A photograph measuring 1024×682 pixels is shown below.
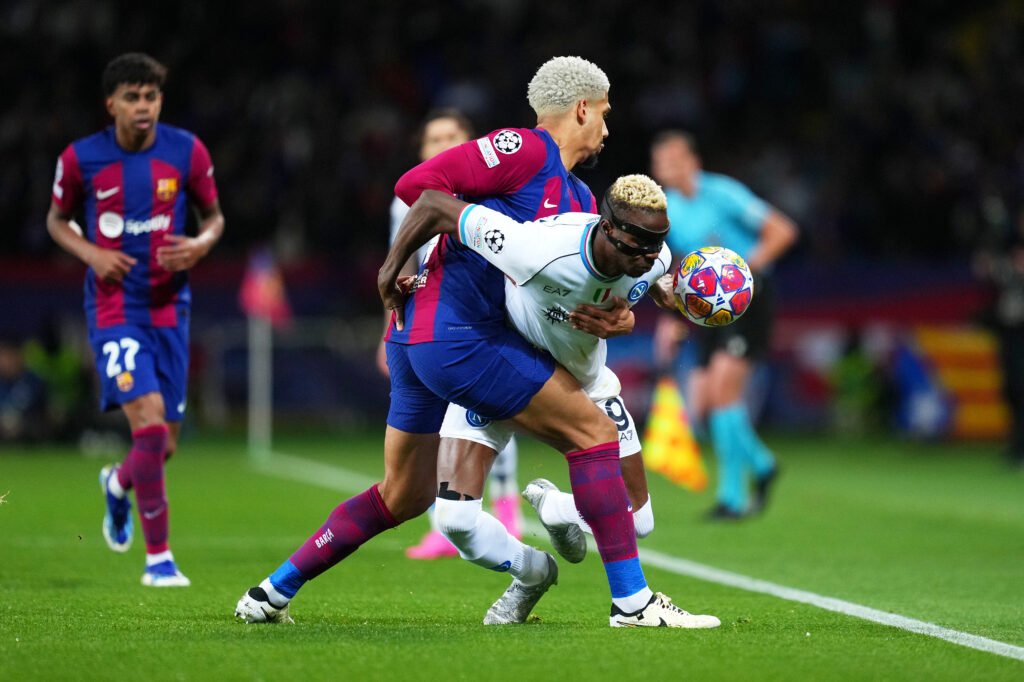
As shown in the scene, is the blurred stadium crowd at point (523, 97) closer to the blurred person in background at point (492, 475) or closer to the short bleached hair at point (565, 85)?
the blurred person in background at point (492, 475)

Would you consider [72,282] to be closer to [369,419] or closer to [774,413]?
[369,419]

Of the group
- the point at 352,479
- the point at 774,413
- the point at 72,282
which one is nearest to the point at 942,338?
the point at 774,413

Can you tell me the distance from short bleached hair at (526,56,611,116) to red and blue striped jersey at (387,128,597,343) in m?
0.11

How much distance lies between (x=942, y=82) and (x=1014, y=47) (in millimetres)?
1283

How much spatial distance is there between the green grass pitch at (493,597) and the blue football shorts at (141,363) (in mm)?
869

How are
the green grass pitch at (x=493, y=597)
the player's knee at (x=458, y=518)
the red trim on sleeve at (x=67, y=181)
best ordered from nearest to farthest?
1. the green grass pitch at (x=493, y=597)
2. the player's knee at (x=458, y=518)
3. the red trim on sleeve at (x=67, y=181)

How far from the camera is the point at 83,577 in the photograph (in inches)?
276

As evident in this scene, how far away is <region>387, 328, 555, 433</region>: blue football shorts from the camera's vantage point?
512cm

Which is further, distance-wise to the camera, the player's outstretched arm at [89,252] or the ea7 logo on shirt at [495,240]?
the player's outstretched arm at [89,252]

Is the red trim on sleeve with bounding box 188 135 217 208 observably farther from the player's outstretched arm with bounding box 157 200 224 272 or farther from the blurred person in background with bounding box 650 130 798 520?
the blurred person in background with bounding box 650 130 798 520

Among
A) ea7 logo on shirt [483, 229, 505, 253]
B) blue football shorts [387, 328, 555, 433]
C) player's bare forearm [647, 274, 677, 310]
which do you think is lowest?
blue football shorts [387, 328, 555, 433]

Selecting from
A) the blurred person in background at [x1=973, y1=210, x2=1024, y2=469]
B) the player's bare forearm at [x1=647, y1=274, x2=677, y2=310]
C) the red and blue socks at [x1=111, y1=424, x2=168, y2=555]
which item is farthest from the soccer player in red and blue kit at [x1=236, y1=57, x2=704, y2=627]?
the blurred person in background at [x1=973, y1=210, x2=1024, y2=469]

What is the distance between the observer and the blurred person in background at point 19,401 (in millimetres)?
17375

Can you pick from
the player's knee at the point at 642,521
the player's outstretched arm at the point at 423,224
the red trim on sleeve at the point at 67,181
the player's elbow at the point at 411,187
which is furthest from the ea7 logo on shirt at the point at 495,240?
the red trim on sleeve at the point at 67,181
